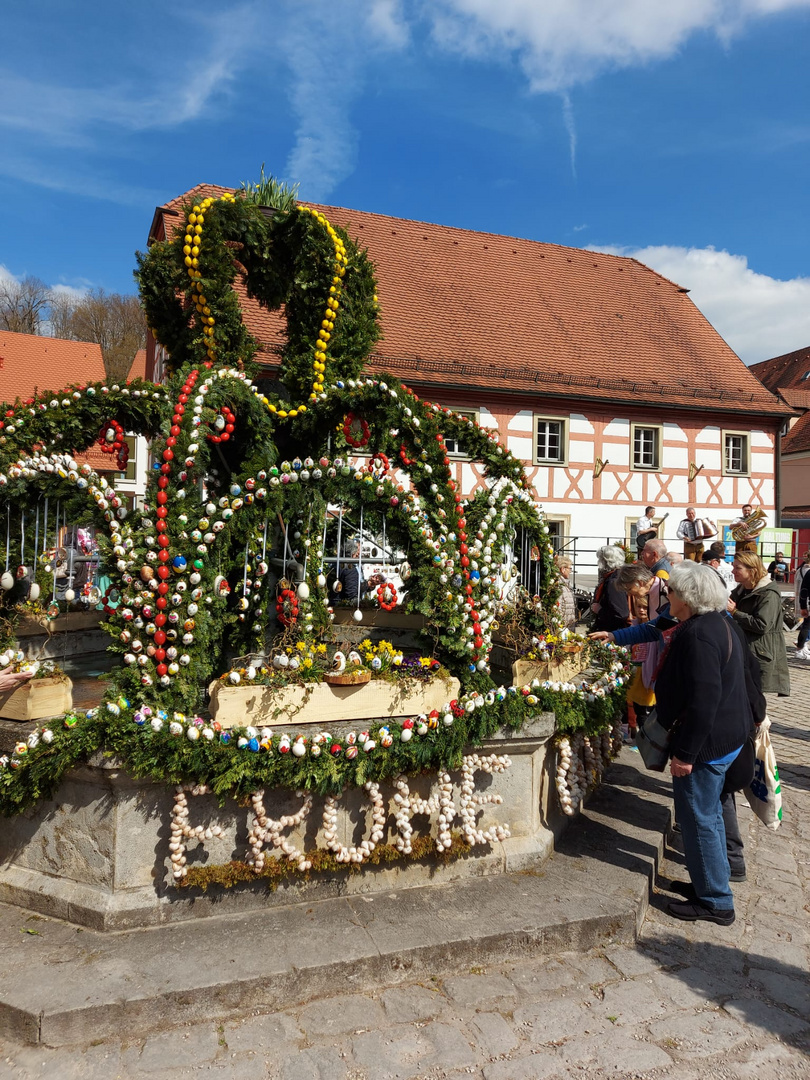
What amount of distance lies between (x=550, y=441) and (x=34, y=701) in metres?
17.5

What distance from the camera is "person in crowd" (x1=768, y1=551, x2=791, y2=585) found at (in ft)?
47.6

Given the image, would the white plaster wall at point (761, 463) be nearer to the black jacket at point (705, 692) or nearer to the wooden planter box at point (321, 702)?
the black jacket at point (705, 692)

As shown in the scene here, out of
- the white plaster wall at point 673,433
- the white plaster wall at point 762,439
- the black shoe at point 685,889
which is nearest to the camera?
the black shoe at point 685,889

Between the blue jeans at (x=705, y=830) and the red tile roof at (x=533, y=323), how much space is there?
48.4ft

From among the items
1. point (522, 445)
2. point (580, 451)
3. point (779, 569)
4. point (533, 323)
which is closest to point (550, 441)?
point (580, 451)

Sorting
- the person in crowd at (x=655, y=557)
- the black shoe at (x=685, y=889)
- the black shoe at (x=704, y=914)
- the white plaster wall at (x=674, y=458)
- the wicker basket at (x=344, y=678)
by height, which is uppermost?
the white plaster wall at (x=674, y=458)

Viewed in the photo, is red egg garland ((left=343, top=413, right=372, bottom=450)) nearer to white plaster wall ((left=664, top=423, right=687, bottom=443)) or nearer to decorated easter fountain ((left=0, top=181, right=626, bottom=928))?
decorated easter fountain ((left=0, top=181, right=626, bottom=928))

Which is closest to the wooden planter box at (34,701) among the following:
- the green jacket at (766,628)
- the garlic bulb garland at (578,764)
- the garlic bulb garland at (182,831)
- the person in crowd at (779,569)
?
the garlic bulb garland at (182,831)

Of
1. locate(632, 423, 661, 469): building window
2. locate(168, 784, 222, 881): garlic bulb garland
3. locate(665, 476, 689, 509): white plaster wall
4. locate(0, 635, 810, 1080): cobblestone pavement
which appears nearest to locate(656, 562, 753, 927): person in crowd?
locate(0, 635, 810, 1080): cobblestone pavement

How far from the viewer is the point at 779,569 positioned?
14.7 m

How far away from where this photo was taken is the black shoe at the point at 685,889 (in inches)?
146

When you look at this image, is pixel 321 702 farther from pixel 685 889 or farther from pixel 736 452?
pixel 736 452

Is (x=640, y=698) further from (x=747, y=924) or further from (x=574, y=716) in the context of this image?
(x=747, y=924)

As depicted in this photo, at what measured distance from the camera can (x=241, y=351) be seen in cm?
448
